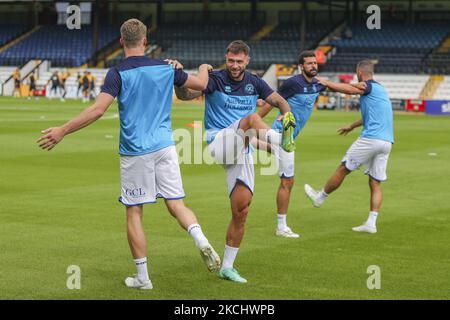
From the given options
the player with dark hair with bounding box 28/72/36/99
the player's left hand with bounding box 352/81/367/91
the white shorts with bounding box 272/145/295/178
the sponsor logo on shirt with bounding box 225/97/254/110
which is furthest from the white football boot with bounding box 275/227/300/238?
the player with dark hair with bounding box 28/72/36/99

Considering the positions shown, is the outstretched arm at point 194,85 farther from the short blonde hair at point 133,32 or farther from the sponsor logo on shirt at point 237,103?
the short blonde hair at point 133,32

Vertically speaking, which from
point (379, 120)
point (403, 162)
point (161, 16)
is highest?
point (161, 16)

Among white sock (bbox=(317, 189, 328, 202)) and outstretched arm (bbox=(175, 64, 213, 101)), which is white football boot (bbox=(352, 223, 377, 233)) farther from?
outstretched arm (bbox=(175, 64, 213, 101))

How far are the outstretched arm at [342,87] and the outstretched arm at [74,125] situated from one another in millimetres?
4091

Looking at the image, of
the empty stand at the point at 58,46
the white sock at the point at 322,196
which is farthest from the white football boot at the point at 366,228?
the empty stand at the point at 58,46

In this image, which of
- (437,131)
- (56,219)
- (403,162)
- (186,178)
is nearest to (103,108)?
(56,219)

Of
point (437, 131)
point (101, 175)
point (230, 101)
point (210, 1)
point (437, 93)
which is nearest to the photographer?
point (230, 101)

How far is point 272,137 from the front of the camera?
926cm

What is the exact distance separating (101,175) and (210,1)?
5641cm

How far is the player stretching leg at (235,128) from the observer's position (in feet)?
29.5

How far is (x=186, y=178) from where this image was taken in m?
18.0

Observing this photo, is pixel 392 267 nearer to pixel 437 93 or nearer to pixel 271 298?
pixel 271 298

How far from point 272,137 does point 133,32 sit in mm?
1946

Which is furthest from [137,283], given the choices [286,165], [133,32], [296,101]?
[296,101]
